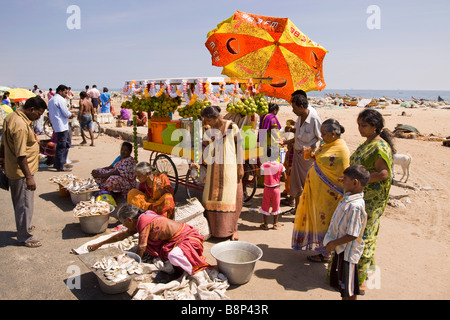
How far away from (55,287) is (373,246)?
3.65 meters

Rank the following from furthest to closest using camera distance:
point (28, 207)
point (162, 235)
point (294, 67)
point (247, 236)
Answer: point (294, 67) < point (247, 236) < point (28, 207) < point (162, 235)

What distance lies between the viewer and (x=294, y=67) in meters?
7.07

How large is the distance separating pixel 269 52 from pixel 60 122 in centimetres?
559

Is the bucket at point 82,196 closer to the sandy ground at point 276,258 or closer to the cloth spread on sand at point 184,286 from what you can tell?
the sandy ground at point 276,258

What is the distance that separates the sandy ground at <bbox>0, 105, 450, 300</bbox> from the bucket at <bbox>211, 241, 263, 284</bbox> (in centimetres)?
15

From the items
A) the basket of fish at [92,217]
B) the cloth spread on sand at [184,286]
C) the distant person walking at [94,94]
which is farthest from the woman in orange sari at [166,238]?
the distant person walking at [94,94]

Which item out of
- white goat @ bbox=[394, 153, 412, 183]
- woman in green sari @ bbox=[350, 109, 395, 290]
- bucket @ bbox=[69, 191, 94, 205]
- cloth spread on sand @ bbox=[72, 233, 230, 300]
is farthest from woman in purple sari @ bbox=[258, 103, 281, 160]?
white goat @ bbox=[394, 153, 412, 183]

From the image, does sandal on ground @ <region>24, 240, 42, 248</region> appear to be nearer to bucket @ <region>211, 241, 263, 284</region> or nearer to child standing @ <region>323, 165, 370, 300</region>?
bucket @ <region>211, 241, 263, 284</region>

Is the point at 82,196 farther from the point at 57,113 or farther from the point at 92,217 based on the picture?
the point at 57,113

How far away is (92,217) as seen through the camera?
191 inches

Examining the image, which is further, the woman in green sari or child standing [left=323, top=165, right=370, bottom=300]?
the woman in green sari

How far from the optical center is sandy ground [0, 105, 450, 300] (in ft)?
12.0
